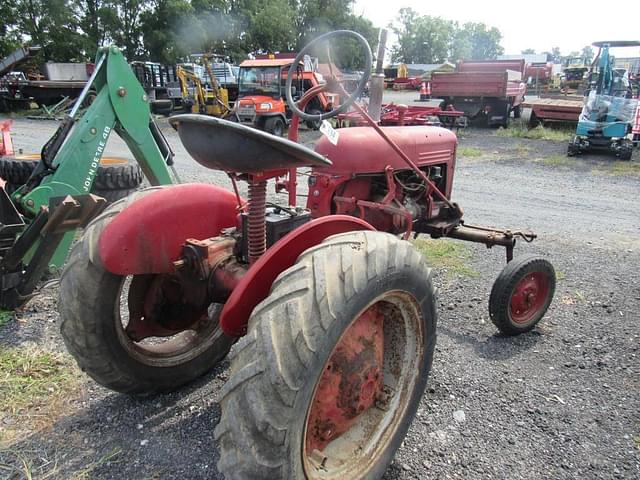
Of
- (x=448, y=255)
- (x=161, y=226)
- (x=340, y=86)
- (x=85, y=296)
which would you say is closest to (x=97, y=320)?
(x=85, y=296)

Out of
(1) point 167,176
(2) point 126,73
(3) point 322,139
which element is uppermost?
(2) point 126,73

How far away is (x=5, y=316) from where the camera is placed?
136 inches

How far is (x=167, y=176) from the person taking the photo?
14.6ft

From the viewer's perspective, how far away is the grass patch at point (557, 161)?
1059cm

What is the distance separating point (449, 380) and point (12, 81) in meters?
25.9

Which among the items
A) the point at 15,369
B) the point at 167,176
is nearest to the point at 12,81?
the point at 167,176

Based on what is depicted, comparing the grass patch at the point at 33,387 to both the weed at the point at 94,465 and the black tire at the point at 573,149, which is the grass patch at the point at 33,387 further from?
the black tire at the point at 573,149

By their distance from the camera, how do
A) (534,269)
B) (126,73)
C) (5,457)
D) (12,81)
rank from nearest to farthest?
(5,457) < (534,269) < (126,73) < (12,81)

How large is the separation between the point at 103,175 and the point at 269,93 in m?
11.7

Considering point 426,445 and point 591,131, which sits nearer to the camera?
point 426,445

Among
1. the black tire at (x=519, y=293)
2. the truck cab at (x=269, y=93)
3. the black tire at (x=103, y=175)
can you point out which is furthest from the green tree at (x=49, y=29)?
the black tire at (x=519, y=293)

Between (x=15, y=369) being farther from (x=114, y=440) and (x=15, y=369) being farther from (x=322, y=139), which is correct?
(x=322, y=139)

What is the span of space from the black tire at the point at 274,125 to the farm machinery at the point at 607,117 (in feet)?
26.2

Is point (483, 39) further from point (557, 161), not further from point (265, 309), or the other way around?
point (265, 309)
